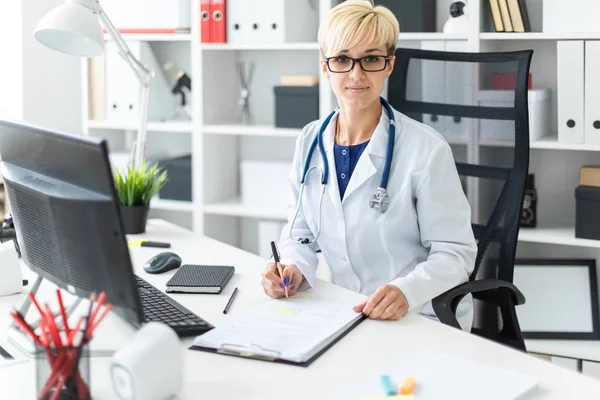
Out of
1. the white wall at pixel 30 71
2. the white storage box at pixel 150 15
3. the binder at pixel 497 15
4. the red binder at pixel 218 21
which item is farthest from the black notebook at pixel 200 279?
the white wall at pixel 30 71

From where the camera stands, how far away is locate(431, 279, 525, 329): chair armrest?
1852 mm

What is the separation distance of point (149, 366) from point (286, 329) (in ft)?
1.31

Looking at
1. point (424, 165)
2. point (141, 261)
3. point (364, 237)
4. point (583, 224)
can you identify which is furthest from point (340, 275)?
point (583, 224)

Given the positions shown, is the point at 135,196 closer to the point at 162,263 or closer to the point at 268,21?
the point at 162,263

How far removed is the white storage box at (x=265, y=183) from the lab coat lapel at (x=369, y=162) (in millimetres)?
1487

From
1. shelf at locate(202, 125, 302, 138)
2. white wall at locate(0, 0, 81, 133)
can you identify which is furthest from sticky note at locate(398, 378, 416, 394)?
white wall at locate(0, 0, 81, 133)

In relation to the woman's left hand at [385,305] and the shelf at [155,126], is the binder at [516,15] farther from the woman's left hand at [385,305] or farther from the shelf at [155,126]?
the woman's left hand at [385,305]

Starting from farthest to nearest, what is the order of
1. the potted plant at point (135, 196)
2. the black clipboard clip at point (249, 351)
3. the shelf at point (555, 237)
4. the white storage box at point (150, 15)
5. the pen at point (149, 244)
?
the white storage box at point (150, 15), the shelf at point (555, 237), the potted plant at point (135, 196), the pen at point (149, 244), the black clipboard clip at point (249, 351)

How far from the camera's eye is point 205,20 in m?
Answer: 3.49

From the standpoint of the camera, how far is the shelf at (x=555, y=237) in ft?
9.75

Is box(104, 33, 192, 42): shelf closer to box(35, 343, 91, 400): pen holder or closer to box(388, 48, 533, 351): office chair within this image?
box(388, 48, 533, 351): office chair

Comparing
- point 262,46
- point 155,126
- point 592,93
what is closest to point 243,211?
point 155,126

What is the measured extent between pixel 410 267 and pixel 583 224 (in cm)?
114

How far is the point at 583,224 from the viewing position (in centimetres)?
298
